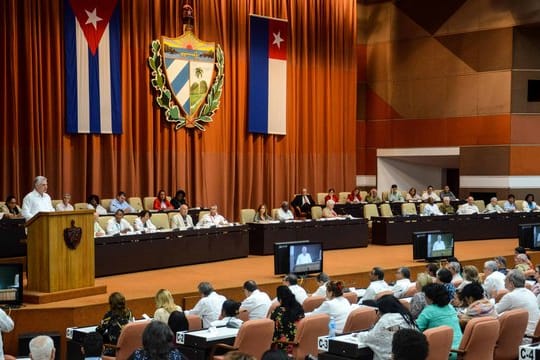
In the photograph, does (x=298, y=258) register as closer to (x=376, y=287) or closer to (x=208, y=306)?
(x=376, y=287)

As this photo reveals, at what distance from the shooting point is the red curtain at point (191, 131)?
15102 millimetres

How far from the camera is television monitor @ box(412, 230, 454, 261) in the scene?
1348 centimetres

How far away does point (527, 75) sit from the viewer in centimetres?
2084

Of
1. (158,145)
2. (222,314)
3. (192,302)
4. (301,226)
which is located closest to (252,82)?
(158,145)

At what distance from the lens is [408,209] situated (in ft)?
57.8

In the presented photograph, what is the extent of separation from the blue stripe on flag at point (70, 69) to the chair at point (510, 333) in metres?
10.9

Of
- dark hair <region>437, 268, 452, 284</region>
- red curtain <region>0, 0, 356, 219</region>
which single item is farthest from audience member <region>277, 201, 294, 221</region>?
Answer: dark hair <region>437, 268, 452, 284</region>

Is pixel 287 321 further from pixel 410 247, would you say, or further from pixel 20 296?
pixel 410 247

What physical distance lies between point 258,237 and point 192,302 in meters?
4.82

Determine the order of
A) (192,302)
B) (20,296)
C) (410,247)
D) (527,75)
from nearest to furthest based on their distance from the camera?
(20,296), (192,302), (410,247), (527,75)

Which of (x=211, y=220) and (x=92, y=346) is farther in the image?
(x=211, y=220)

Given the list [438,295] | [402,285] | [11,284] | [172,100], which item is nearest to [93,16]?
[172,100]

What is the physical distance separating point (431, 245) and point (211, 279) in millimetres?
4341

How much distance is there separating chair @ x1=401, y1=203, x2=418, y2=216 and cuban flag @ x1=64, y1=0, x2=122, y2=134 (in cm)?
654
